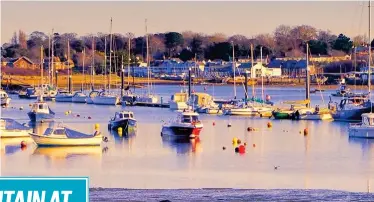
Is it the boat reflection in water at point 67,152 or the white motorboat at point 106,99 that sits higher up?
the boat reflection in water at point 67,152

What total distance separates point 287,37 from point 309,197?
17123 centimetres

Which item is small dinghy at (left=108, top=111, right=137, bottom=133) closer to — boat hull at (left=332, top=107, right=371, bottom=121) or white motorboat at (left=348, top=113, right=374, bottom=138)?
white motorboat at (left=348, top=113, right=374, bottom=138)

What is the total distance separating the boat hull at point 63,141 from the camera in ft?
90.5

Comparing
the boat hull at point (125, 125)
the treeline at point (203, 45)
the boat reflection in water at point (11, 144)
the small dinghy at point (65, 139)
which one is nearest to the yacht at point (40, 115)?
the boat hull at point (125, 125)

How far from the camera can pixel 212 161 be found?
79.3ft

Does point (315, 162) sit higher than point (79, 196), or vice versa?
point (79, 196)

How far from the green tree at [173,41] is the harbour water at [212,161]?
13879 centimetres

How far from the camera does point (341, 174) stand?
20.4 metres

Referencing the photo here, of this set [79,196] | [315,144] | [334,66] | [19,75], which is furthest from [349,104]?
[334,66]

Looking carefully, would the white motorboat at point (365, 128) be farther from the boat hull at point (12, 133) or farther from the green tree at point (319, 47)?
the green tree at point (319, 47)

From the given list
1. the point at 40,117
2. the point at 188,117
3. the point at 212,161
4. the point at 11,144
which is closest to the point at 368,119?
the point at 188,117

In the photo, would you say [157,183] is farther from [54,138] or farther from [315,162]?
[54,138]

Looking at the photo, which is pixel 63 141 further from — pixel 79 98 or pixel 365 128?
pixel 79 98

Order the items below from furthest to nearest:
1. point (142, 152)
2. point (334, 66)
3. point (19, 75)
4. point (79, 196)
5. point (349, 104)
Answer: point (334, 66), point (19, 75), point (349, 104), point (142, 152), point (79, 196)
